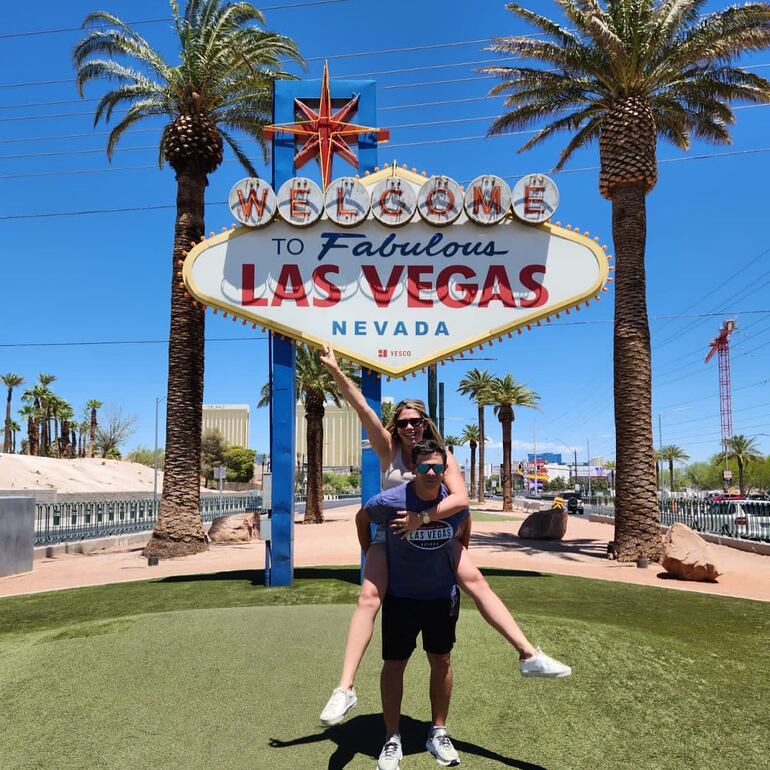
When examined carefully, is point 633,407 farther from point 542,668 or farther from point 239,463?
point 239,463

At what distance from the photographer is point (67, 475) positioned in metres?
52.5

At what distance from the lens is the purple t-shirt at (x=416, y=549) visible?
10.5 feet

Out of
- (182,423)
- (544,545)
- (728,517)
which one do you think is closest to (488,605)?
(182,423)

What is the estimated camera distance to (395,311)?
8688mm

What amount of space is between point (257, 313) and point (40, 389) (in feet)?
229

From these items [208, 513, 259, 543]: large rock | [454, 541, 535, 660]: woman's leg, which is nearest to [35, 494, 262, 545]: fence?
[208, 513, 259, 543]: large rock

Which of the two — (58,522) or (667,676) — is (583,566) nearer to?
(667,676)

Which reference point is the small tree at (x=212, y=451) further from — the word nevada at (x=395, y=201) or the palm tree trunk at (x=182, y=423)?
the word nevada at (x=395, y=201)

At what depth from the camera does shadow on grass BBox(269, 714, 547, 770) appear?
3.53 meters

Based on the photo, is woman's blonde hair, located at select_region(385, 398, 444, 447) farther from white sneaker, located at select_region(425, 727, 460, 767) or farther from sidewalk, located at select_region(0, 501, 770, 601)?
sidewalk, located at select_region(0, 501, 770, 601)

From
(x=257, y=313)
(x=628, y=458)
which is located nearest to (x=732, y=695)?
(x=257, y=313)

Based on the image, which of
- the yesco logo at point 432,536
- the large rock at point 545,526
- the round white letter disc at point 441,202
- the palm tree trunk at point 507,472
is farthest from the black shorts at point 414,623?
the palm tree trunk at point 507,472

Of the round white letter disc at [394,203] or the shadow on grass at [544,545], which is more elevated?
the round white letter disc at [394,203]

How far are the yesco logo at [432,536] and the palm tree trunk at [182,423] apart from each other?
1357 centimetres
